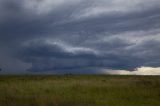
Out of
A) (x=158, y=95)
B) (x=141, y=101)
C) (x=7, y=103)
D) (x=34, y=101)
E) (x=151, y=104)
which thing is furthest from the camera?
(x=158, y=95)

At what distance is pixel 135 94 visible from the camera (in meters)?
29.9

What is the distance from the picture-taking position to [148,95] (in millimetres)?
29188

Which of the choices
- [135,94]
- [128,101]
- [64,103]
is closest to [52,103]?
[64,103]

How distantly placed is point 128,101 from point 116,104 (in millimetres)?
2444

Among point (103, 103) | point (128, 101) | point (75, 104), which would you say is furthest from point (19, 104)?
point (128, 101)

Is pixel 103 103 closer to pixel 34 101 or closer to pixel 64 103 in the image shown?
pixel 64 103

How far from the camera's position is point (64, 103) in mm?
21688

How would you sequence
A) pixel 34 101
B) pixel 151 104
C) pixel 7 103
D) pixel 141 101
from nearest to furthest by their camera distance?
pixel 7 103
pixel 34 101
pixel 151 104
pixel 141 101

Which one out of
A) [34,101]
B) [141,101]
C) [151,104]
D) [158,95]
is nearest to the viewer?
[34,101]

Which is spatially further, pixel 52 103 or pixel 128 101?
pixel 128 101

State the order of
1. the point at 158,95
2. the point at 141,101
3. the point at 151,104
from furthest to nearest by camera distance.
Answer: the point at 158,95
the point at 141,101
the point at 151,104

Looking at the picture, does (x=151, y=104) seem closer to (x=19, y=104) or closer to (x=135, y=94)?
(x=135, y=94)

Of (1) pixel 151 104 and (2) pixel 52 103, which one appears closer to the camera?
(2) pixel 52 103

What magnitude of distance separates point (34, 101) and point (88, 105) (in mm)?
4004
